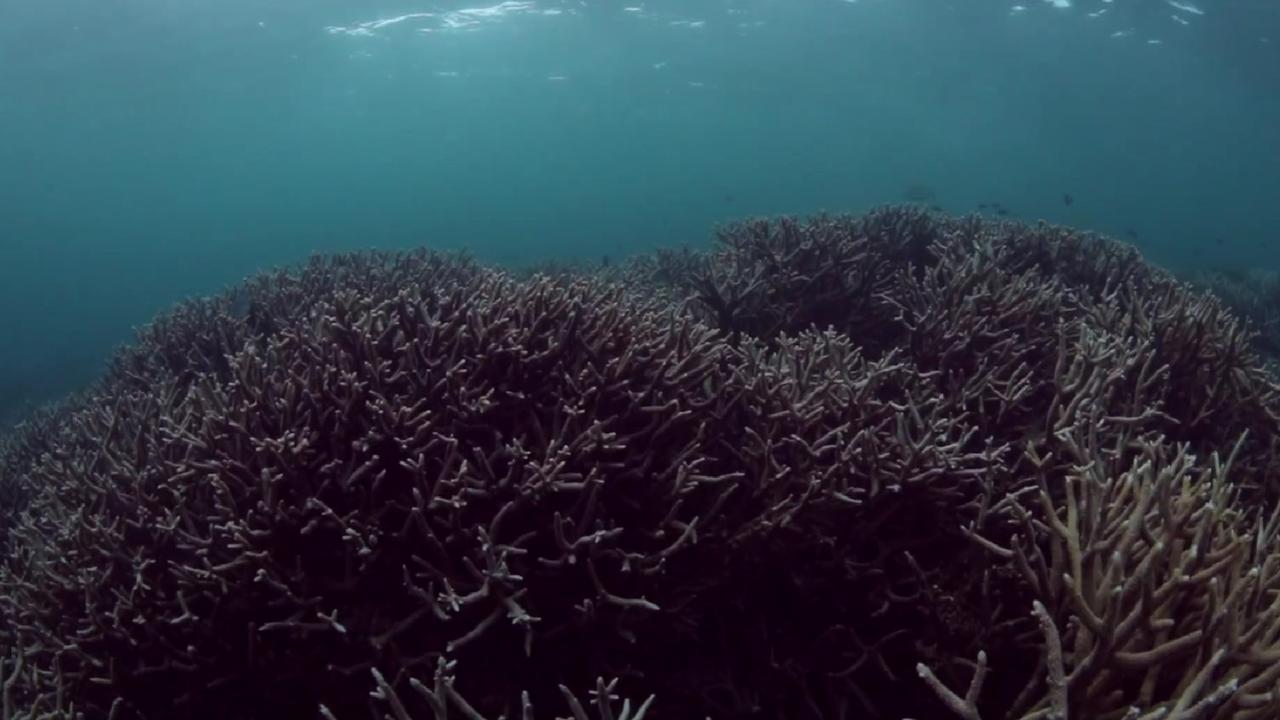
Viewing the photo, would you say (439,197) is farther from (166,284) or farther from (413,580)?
(413,580)

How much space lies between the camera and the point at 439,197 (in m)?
148

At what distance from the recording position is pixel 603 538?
3.25 metres

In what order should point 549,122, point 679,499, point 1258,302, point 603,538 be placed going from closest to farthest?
point 603,538 < point 679,499 < point 1258,302 < point 549,122

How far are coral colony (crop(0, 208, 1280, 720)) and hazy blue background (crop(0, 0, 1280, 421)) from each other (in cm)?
1491

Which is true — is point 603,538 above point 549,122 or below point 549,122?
above

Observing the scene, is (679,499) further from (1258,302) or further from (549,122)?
(549,122)

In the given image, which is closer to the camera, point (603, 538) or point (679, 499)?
point (603, 538)

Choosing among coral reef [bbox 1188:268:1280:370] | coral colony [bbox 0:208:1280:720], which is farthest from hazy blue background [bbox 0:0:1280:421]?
coral colony [bbox 0:208:1280:720]

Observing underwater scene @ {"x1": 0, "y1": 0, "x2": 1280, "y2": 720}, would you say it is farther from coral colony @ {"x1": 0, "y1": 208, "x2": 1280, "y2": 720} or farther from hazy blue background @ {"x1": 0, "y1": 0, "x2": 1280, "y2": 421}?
hazy blue background @ {"x1": 0, "y1": 0, "x2": 1280, "y2": 421}

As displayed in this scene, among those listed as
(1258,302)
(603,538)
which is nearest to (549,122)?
(1258,302)

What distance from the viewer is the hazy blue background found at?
36688mm

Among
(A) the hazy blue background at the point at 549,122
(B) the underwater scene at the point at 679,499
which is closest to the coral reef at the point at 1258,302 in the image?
(B) the underwater scene at the point at 679,499

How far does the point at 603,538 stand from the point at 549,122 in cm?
8552

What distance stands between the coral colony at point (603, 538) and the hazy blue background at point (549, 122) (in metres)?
14.9
